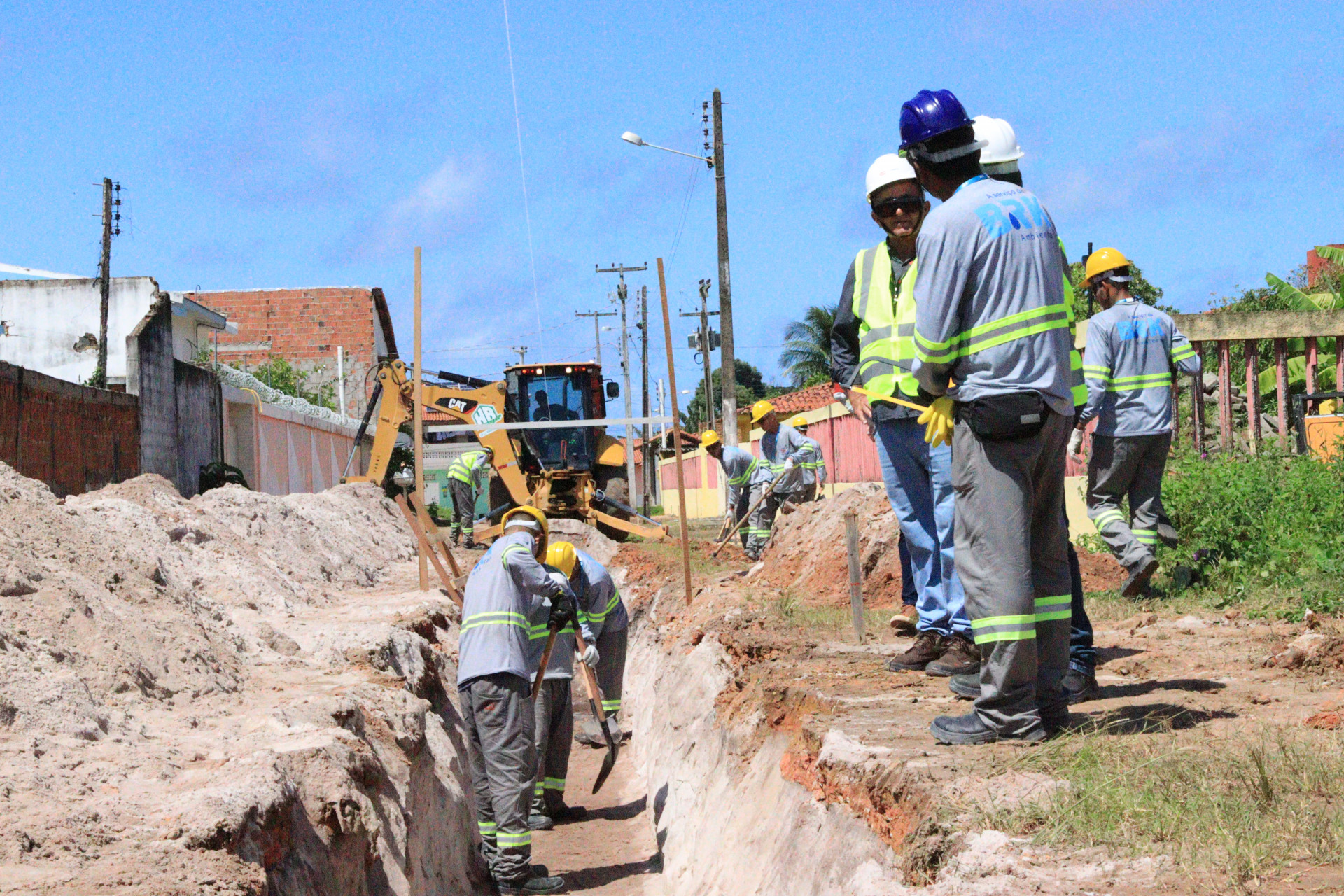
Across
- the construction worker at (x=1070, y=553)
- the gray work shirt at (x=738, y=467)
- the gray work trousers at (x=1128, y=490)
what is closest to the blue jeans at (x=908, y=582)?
the gray work trousers at (x=1128, y=490)

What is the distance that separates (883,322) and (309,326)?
116 feet

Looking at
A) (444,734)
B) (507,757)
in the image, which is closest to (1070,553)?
(507,757)

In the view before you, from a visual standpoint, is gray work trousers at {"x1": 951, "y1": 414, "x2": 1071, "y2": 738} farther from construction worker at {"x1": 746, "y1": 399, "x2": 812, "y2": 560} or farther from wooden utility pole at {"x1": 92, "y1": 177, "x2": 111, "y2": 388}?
wooden utility pole at {"x1": 92, "y1": 177, "x2": 111, "y2": 388}

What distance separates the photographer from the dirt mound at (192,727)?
4.33 metres

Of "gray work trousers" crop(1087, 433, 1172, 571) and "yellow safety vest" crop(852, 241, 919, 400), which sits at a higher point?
"yellow safety vest" crop(852, 241, 919, 400)

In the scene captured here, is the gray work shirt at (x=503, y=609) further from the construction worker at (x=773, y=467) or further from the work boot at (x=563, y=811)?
the construction worker at (x=773, y=467)

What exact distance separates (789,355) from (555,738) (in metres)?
47.2

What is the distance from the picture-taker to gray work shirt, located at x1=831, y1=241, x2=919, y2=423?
562 centimetres

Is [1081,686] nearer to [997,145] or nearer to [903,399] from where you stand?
[903,399]

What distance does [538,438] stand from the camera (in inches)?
856

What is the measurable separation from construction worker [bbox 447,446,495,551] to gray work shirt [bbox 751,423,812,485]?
6.01 metres

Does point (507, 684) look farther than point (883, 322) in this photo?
Yes

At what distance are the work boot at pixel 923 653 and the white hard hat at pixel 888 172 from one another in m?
2.07

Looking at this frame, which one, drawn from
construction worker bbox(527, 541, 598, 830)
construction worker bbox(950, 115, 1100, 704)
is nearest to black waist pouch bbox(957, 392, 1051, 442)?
construction worker bbox(950, 115, 1100, 704)
